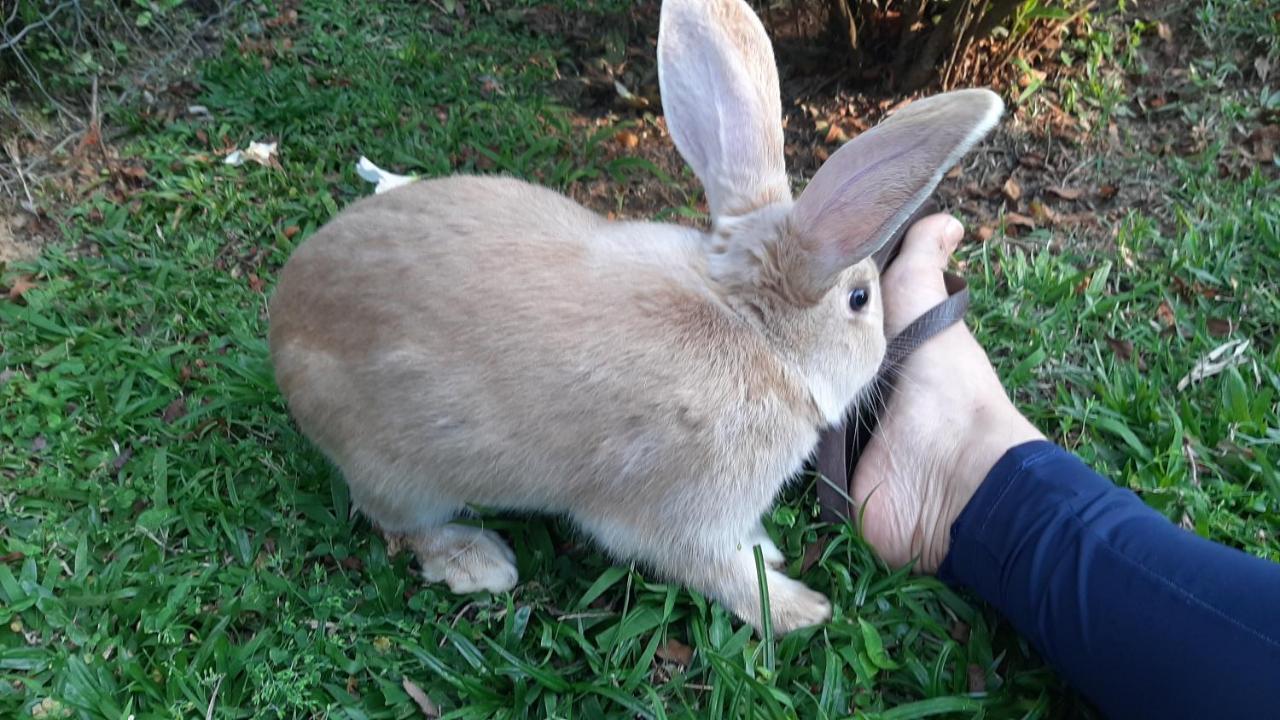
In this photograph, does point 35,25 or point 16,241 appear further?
point 35,25

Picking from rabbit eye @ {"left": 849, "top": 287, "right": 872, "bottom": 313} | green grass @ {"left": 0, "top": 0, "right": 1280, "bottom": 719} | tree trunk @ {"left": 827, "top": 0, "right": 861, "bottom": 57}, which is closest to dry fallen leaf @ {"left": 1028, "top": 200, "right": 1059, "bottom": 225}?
green grass @ {"left": 0, "top": 0, "right": 1280, "bottom": 719}

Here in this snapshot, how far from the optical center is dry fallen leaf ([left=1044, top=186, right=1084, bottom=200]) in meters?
3.47

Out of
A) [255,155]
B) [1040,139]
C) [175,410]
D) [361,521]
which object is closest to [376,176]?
[255,155]

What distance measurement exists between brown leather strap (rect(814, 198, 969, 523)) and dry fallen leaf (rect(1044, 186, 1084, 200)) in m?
0.80

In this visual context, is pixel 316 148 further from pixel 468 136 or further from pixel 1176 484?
pixel 1176 484

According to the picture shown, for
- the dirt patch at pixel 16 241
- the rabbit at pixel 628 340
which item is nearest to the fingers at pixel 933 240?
the rabbit at pixel 628 340

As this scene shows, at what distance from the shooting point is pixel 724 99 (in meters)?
2.38

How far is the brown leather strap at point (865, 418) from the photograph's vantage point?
2.60 metres

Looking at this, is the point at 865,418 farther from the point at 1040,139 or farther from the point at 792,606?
the point at 1040,139

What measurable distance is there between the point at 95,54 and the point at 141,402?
2.30 m

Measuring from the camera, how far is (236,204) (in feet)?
11.9

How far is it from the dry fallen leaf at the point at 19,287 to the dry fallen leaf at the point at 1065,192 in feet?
13.5

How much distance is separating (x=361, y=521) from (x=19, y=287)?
186 cm

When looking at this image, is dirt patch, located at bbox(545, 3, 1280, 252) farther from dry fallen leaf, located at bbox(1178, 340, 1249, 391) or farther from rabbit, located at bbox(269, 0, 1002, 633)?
rabbit, located at bbox(269, 0, 1002, 633)
